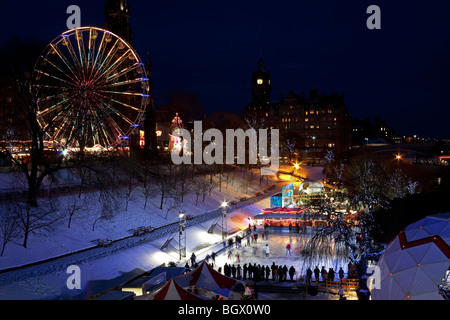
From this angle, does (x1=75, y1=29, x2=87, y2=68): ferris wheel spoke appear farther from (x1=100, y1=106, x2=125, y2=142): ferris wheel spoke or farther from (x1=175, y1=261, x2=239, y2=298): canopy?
(x1=175, y1=261, x2=239, y2=298): canopy

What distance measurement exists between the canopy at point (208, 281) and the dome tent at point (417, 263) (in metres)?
5.58

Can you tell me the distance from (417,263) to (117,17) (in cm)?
5495

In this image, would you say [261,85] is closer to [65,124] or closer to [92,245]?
[65,124]

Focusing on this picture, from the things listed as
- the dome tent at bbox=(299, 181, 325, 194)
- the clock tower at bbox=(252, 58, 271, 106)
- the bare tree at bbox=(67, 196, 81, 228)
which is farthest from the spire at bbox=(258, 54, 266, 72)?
the bare tree at bbox=(67, 196, 81, 228)

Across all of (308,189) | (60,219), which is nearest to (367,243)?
(60,219)

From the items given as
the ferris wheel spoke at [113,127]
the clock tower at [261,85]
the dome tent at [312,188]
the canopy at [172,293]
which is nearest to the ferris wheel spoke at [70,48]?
the ferris wheel spoke at [113,127]

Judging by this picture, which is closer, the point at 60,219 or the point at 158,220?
the point at 60,219

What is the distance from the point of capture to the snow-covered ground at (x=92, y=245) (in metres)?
16.8

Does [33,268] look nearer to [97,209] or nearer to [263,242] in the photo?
[97,209]

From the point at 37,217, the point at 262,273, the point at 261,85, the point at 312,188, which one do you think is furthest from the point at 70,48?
the point at 261,85

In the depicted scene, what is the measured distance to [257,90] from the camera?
138m

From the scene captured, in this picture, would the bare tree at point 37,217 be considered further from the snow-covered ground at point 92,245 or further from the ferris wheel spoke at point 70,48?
the ferris wheel spoke at point 70,48

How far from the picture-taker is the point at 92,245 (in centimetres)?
2248

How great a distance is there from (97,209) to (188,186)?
14635mm
